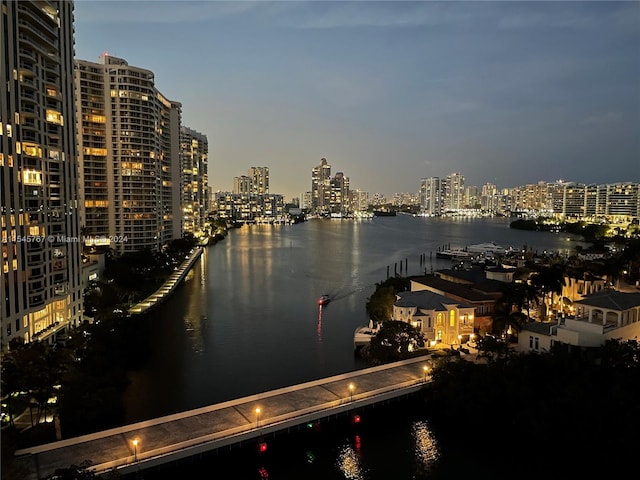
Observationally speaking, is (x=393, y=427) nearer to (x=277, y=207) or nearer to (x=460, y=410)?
(x=460, y=410)

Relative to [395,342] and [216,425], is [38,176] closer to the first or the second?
[216,425]

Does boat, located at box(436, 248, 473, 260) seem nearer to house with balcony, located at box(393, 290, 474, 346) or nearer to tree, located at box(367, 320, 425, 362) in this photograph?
house with balcony, located at box(393, 290, 474, 346)

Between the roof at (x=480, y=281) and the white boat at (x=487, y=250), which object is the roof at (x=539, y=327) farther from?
the white boat at (x=487, y=250)

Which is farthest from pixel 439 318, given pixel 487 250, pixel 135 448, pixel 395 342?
pixel 487 250

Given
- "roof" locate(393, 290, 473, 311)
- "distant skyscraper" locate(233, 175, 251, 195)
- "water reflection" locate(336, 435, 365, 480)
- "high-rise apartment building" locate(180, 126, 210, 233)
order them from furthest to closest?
"distant skyscraper" locate(233, 175, 251, 195) → "high-rise apartment building" locate(180, 126, 210, 233) → "roof" locate(393, 290, 473, 311) → "water reflection" locate(336, 435, 365, 480)

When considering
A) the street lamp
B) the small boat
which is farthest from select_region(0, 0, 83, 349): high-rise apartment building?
the small boat

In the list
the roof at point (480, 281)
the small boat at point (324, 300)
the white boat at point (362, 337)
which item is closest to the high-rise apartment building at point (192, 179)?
the small boat at point (324, 300)

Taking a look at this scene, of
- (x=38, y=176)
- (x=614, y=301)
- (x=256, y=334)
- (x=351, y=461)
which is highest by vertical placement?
(x=38, y=176)
